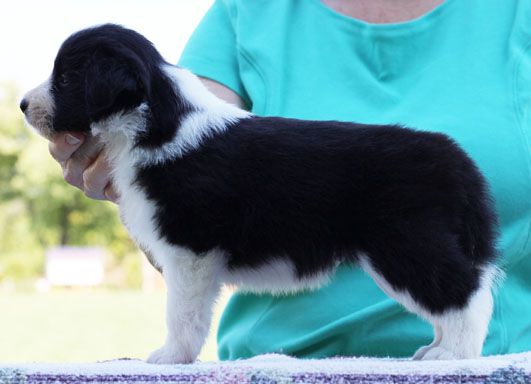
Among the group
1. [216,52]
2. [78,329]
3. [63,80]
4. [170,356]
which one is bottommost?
[78,329]

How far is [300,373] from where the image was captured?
1677 millimetres

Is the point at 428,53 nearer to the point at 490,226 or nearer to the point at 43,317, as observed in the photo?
the point at 490,226

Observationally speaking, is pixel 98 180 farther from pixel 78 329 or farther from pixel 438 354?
pixel 78 329

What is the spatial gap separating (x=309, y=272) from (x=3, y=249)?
3141 cm

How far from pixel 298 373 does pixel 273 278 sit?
1.55 feet

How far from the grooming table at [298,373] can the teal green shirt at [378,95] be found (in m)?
0.75

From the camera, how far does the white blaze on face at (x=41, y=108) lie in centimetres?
210

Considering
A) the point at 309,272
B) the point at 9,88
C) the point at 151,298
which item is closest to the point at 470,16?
the point at 309,272

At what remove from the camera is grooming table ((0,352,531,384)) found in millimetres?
1639

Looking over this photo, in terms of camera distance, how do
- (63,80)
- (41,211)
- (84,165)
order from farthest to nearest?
(41,211), (84,165), (63,80)

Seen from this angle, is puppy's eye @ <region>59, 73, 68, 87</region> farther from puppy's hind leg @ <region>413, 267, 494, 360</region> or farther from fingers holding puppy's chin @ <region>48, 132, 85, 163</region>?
puppy's hind leg @ <region>413, 267, 494, 360</region>

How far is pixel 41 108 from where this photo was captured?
2.10m

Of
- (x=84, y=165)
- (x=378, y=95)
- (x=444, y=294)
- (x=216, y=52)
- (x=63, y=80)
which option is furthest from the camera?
(x=216, y=52)

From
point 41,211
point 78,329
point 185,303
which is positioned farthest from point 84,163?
point 41,211
